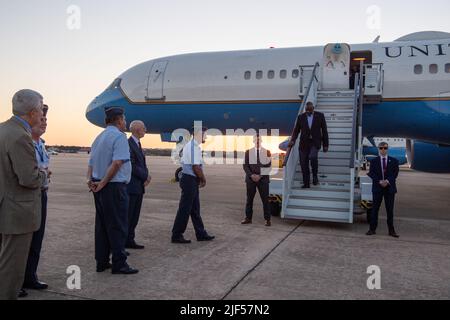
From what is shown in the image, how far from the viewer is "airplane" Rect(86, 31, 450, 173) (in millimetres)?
11672

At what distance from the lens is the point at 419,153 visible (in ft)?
47.7

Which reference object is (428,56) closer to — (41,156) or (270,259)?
(270,259)

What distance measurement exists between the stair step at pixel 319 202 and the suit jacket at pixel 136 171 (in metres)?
3.54

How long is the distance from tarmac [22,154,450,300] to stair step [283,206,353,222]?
22 centimetres

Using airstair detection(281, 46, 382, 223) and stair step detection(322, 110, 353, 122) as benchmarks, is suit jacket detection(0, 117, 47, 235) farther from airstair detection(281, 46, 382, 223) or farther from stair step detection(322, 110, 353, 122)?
stair step detection(322, 110, 353, 122)

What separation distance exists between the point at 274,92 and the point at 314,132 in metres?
4.46

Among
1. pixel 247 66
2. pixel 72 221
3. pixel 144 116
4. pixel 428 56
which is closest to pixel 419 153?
pixel 428 56

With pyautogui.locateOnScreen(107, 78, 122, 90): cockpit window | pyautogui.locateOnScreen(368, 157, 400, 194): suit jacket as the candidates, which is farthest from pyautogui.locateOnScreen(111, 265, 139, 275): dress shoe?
pyautogui.locateOnScreen(107, 78, 122, 90): cockpit window

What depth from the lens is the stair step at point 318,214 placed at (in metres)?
7.54

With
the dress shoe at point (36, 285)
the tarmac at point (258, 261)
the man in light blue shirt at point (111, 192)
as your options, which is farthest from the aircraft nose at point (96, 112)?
the dress shoe at point (36, 285)

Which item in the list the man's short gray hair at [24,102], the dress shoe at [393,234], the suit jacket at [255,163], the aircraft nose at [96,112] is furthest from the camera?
the aircraft nose at [96,112]

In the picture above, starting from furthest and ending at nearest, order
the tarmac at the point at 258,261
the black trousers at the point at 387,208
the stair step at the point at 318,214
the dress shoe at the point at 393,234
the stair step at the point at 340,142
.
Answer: the stair step at the point at 340,142, the stair step at the point at 318,214, the black trousers at the point at 387,208, the dress shoe at the point at 393,234, the tarmac at the point at 258,261

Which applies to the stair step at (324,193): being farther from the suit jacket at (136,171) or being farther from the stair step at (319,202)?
the suit jacket at (136,171)
